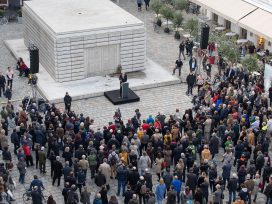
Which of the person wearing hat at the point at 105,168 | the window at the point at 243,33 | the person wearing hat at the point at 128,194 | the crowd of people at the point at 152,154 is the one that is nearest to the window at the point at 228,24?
the window at the point at 243,33

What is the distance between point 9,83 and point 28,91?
1183 millimetres

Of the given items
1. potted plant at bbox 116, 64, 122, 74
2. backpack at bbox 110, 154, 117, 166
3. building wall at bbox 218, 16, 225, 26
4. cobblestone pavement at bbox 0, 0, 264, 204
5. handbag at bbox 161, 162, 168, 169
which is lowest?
cobblestone pavement at bbox 0, 0, 264, 204

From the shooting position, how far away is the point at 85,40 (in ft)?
129

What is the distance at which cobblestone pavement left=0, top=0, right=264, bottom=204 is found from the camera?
29422 mm

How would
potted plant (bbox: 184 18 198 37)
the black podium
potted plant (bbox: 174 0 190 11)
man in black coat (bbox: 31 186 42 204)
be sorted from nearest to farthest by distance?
1. man in black coat (bbox: 31 186 42 204)
2. the black podium
3. potted plant (bbox: 184 18 198 37)
4. potted plant (bbox: 174 0 190 11)

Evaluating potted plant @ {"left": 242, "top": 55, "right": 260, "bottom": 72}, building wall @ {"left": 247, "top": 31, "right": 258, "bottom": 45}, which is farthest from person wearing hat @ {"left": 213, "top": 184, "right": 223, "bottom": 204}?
building wall @ {"left": 247, "top": 31, "right": 258, "bottom": 45}

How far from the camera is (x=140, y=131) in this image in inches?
1216

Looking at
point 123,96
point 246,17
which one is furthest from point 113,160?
point 246,17

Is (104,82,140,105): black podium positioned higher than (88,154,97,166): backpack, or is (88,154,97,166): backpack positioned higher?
(88,154,97,166): backpack

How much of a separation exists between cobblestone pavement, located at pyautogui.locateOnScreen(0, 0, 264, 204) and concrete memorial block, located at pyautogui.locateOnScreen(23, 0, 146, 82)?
92.1 inches

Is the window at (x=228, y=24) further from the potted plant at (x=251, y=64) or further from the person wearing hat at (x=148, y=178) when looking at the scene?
the person wearing hat at (x=148, y=178)

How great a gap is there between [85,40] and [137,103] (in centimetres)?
476

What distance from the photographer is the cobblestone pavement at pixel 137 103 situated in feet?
96.5

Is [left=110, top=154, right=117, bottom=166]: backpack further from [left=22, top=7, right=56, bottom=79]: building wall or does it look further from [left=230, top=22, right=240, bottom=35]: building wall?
[left=230, top=22, right=240, bottom=35]: building wall
